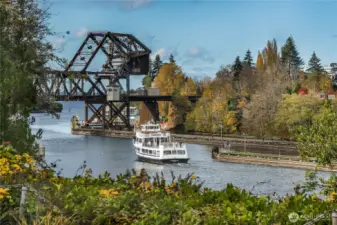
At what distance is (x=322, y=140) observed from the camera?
43.0 feet

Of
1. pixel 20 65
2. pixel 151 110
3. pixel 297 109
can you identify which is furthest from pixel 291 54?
pixel 20 65

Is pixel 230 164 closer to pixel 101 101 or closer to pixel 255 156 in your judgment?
pixel 255 156

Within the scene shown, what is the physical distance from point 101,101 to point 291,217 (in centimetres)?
8266

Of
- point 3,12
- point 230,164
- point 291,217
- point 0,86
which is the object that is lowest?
point 230,164

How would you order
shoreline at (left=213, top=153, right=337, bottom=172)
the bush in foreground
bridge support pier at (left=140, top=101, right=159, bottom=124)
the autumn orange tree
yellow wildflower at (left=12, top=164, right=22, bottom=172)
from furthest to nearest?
bridge support pier at (left=140, top=101, right=159, bottom=124) → the autumn orange tree → shoreline at (left=213, top=153, right=337, bottom=172) → yellow wildflower at (left=12, top=164, right=22, bottom=172) → the bush in foreground

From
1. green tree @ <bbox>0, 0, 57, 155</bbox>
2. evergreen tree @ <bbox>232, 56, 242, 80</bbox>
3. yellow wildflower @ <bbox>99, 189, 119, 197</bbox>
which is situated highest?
evergreen tree @ <bbox>232, 56, 242, 80</bbox>

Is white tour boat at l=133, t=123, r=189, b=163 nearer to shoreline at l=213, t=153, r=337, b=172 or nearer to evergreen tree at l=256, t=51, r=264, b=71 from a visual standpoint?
shoreline at l=213, t=153, r=337, b=172

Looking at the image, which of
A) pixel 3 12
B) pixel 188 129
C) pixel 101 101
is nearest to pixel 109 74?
pixel 101 101

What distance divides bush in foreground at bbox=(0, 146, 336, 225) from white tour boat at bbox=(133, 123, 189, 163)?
39.2 meters

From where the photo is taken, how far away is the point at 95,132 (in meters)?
82.7

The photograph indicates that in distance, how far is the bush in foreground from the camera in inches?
189

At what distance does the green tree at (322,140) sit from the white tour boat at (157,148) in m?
31.5

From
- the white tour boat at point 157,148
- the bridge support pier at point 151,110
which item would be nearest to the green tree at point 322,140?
the white tour boat at point 157,148

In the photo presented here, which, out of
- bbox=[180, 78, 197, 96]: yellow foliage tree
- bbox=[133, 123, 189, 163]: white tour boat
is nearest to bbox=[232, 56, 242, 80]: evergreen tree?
bbox=[180, 78, 197, 96]: yellow foliage tree
